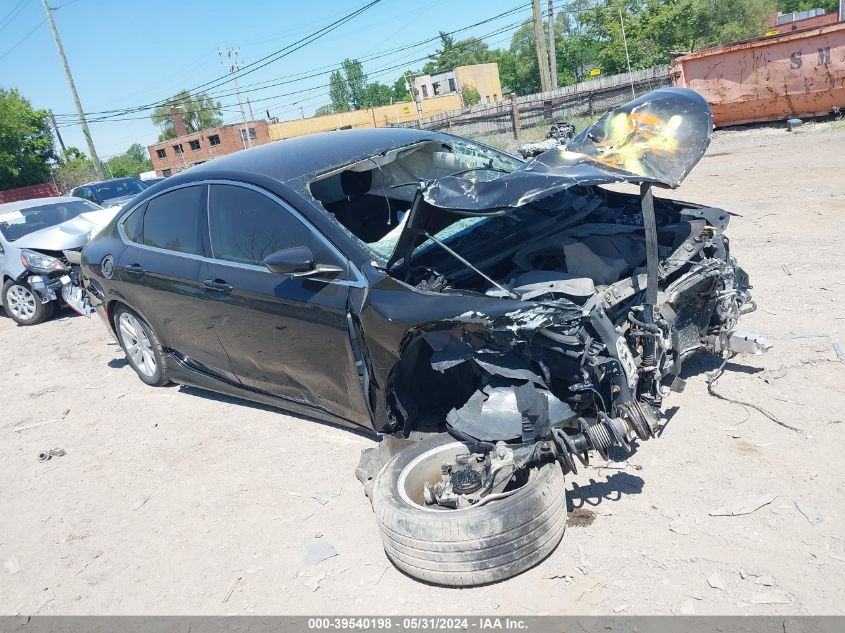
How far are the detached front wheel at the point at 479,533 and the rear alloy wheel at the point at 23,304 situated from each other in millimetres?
8398

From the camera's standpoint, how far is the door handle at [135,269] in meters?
4.97

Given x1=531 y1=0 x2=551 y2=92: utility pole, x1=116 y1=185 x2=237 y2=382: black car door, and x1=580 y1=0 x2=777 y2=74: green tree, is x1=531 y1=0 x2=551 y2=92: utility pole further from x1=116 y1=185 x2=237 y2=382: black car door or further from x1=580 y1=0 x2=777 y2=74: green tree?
x1=116 y1=185 x2=237 y2=382: black car door

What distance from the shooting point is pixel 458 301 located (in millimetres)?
3025

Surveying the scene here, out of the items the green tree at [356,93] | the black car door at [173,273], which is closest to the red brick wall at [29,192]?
the black car door at [173,273]

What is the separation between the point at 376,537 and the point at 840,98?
621 inches

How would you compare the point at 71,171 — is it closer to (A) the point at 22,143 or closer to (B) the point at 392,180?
(A) the point at 22,143

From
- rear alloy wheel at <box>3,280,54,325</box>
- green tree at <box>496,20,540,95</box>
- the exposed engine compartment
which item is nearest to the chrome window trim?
the exposed engine compartment

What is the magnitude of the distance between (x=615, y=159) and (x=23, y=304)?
911 cm

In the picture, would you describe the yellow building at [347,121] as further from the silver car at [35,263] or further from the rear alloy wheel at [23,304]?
the rear alloy wheel at [23,304]

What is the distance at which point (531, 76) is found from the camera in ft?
225

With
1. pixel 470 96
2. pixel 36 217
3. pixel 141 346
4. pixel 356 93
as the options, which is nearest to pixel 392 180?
pixel 141 346

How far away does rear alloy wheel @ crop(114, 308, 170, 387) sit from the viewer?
5328 mm
